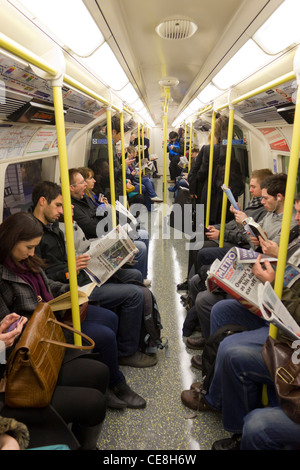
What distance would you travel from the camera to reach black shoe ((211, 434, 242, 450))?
1765mm

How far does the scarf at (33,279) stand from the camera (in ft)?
5.73

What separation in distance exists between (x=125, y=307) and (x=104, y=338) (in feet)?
1.59

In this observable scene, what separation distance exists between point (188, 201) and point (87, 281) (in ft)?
12.3

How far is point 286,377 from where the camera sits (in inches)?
53.1

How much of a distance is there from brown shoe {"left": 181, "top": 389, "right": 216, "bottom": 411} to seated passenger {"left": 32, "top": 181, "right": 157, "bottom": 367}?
0.47 m

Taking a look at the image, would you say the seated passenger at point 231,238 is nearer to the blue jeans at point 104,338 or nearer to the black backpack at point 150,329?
the black backpack at point 150,329

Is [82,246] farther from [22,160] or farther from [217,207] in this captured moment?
[217,207]

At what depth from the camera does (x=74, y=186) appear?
10.4 ft

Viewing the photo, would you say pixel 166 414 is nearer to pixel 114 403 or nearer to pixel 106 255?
pixel 114 403

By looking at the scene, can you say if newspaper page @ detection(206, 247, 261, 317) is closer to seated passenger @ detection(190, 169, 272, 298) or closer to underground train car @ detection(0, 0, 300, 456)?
underground train car @ detection(0, 0, 300, 456)

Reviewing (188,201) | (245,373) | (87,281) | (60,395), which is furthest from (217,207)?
(60,395)

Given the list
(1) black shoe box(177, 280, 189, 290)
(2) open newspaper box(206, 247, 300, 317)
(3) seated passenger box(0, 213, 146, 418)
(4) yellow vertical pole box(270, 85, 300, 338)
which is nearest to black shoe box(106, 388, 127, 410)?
(3) seated passenger box(0, 213, 146, 418)

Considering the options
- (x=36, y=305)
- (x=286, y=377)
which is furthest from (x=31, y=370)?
(x=286, y=377)

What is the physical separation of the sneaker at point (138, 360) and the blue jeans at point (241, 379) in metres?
0.90
